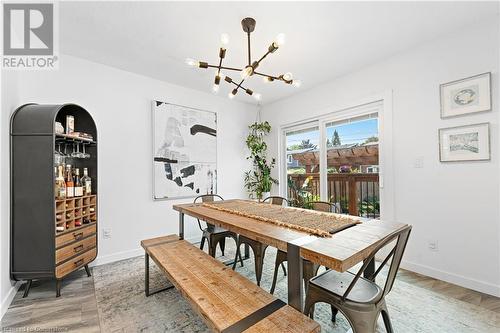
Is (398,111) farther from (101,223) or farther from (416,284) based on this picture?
(101,223)

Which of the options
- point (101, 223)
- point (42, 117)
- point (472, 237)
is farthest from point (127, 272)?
point (472, 237)

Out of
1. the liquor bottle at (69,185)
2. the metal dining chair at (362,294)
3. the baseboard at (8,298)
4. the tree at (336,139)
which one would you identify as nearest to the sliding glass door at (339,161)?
the tree at (336,139)

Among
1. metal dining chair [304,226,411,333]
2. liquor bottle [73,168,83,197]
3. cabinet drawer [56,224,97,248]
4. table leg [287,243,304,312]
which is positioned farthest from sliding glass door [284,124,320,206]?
liquor bottle [73,168,83,197]

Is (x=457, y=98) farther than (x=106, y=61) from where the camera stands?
No

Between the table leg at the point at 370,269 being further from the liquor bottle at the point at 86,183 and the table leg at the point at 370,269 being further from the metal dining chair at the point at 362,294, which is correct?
the liquor bottle at the point at 86,183

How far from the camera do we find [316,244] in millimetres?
1279

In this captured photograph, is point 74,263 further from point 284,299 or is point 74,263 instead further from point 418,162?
point 418,162

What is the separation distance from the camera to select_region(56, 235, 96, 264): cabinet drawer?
2.15m

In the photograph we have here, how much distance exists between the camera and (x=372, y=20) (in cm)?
220

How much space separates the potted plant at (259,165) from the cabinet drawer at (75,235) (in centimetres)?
279

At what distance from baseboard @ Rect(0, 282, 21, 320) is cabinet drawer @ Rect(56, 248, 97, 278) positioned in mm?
376

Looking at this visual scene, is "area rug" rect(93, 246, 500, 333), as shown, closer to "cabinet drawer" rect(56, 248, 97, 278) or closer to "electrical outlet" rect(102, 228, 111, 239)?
"cabinet drawer" rect(56, 248, 97, 278)

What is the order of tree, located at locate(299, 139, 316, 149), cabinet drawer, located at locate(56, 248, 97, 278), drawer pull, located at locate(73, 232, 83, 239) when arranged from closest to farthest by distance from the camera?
cabinet drawer, located at locate(56, 248, 97, 278)
drawer pull, located at locate(73, 232, 83, 239)
tree, located at locate(299, 139, 316, 149)

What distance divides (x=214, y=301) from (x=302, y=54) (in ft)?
9.23
